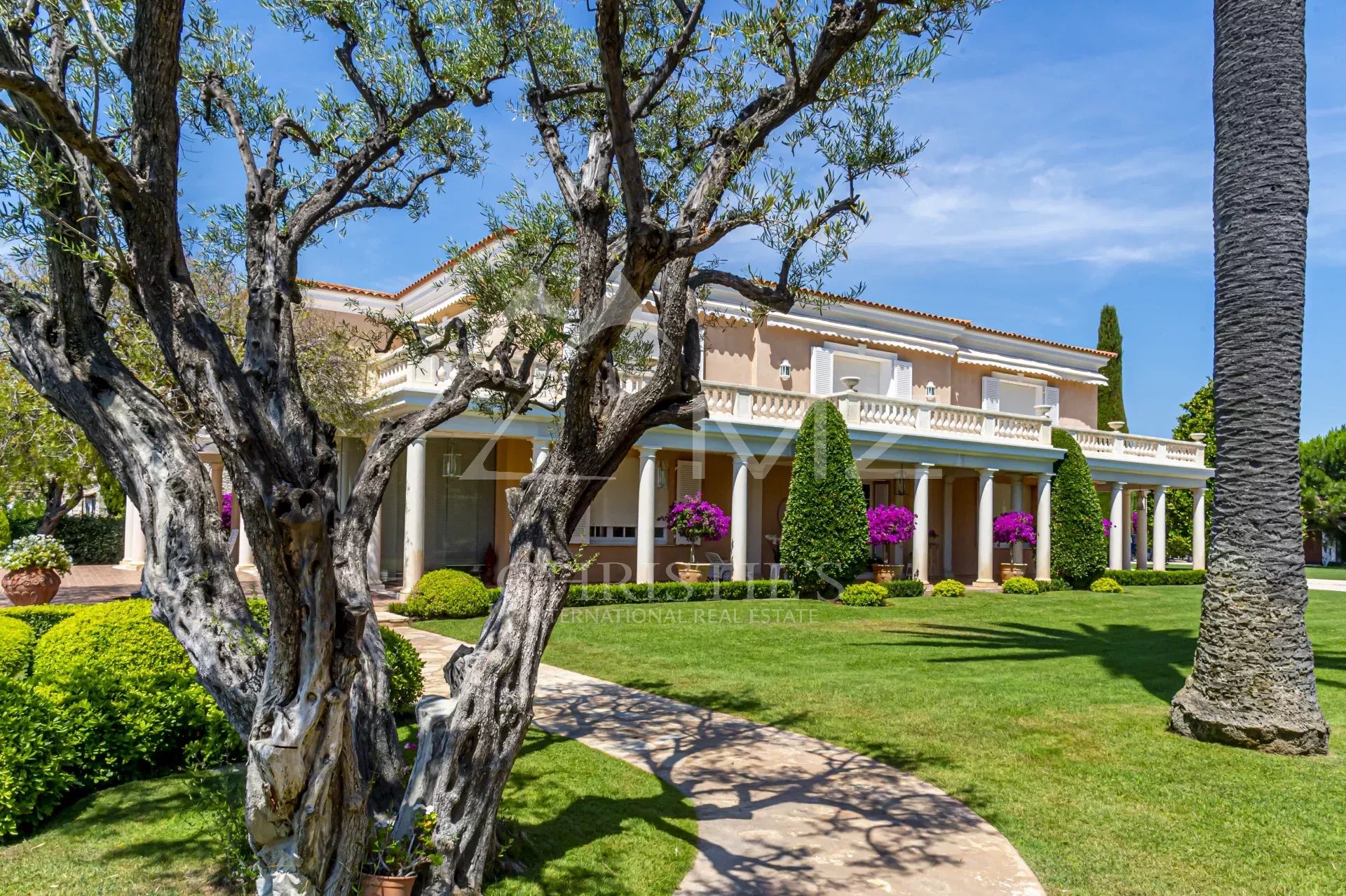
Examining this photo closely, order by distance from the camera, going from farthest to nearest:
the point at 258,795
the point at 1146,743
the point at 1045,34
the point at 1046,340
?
the point at 1046,340 < the point at 1146,743 < the point at 1045,34 < the point at 258,795

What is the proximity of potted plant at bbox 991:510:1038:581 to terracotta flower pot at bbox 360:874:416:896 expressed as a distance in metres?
20.9

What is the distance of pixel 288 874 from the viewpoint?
11.9ft

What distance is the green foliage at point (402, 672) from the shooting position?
788cm

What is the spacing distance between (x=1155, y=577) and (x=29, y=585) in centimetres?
2672

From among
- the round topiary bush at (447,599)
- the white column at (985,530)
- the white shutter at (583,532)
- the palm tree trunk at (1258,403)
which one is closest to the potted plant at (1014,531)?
the white column at (985,530)

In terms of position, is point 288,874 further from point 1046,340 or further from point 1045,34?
point 1046,340

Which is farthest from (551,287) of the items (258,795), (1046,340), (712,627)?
(1046,340)

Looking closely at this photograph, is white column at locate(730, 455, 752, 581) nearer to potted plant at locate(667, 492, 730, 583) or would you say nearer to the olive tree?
potted plant at locate(667, 492, 730, 583)

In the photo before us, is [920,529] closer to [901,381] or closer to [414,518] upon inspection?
[901,381]

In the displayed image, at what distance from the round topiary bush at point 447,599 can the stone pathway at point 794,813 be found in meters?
6.34

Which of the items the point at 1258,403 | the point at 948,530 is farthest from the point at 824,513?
the point at 1258,403

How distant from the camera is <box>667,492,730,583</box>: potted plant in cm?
1891

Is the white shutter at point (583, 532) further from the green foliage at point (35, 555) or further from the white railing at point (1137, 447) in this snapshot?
the white railing at point (1137, 447)

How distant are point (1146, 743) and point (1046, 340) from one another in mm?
23111
